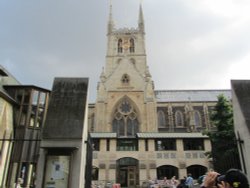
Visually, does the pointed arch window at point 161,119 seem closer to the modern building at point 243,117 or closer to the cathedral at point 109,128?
the cathedral at point 109,128

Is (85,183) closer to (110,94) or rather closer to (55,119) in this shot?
(55,119)

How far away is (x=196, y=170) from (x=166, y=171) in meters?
3.97

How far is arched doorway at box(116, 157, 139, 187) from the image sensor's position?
30.4 meters

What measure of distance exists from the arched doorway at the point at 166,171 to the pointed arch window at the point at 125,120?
9.22m

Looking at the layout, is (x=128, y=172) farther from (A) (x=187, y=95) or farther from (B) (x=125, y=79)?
(A) (x=187, y=95)

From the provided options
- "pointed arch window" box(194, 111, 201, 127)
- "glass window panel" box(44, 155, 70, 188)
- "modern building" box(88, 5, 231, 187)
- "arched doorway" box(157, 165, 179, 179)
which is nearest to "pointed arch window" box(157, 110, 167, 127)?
"modern building" box(88, 5, 231, 187)

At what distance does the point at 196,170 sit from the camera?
30.5 meters

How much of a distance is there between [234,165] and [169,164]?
79.0ft

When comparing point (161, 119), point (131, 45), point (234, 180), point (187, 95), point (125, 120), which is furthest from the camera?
point (131, 45)

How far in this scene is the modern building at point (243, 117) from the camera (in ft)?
Result: 22.2

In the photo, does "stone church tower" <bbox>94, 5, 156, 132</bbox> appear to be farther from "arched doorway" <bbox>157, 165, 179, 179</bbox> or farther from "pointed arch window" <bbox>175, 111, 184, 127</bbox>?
"pointed arch window" <bbox>175, 111, 184, 127</bbox>

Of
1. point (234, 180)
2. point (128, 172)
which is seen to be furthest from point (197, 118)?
point (234, 180)

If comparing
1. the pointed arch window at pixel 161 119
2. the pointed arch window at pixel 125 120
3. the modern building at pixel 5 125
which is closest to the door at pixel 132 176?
the pointed arch window at pixel 125 120

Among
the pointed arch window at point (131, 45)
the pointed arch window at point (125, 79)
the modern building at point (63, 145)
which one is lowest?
the modern building at point (63, 145)
